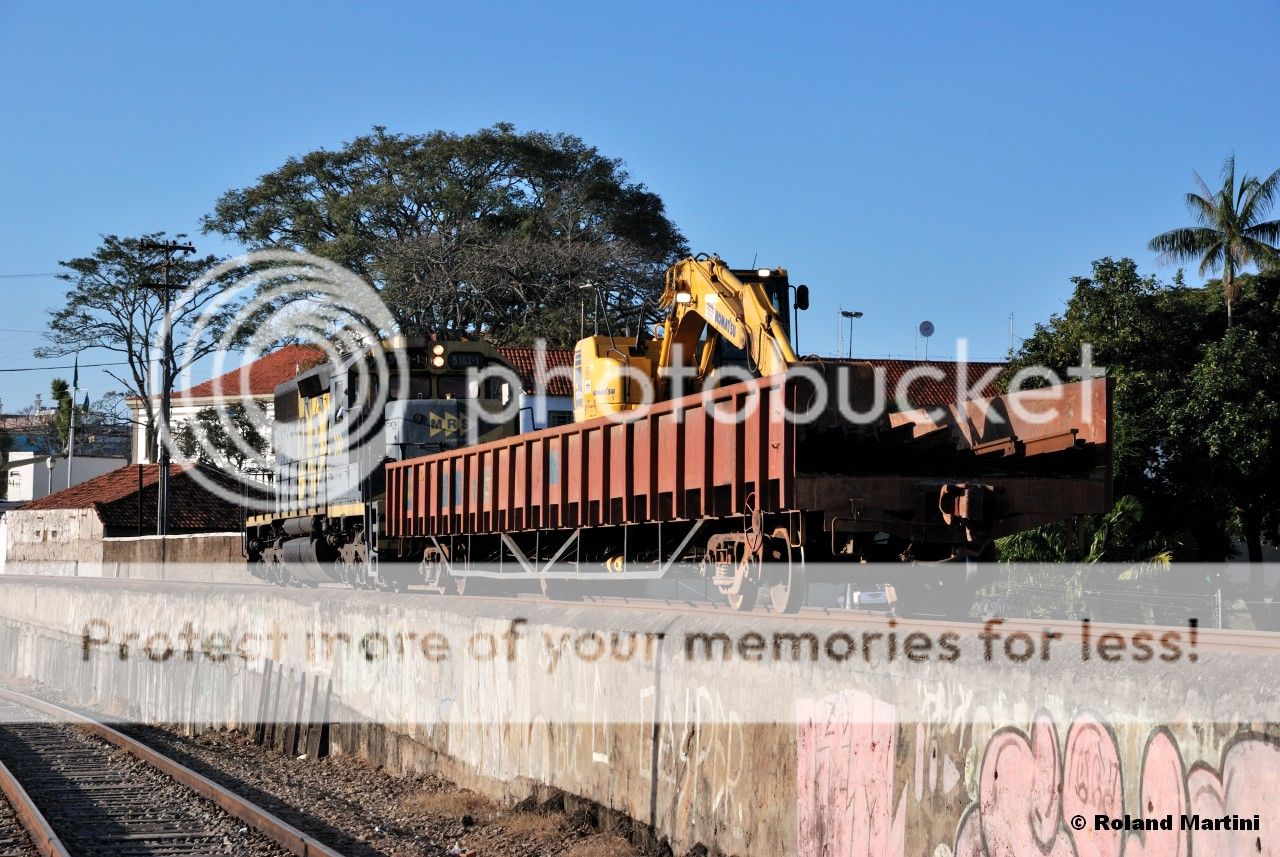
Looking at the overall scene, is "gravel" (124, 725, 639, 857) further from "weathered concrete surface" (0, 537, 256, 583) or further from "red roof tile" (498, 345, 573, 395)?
"red roof tile" (498, 345, 573, 395)

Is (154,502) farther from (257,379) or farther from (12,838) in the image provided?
(12,838)

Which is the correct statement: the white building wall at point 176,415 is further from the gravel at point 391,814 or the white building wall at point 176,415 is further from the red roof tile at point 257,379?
the gravel at point 391,814

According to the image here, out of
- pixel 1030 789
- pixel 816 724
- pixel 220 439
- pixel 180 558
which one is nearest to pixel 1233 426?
pixel 816 724

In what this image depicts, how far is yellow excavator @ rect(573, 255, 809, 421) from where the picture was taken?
1553 cm

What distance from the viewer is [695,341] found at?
17766mm

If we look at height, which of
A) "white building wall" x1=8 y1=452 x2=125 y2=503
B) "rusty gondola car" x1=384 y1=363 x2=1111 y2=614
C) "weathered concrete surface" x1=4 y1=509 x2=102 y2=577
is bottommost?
"weathered concrete surface" x1=4 y1=509 x2=102 y2=577

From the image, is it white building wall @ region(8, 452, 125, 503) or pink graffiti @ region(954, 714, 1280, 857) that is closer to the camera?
pink graffiti @ region(954, 714, 1280, 857)

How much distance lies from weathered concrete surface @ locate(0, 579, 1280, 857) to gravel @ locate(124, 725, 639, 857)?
26 centimetres

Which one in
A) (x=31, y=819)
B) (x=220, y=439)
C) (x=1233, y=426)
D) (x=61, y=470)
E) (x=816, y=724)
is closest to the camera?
(x=816, y=724)

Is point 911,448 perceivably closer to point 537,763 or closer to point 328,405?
point 537,763

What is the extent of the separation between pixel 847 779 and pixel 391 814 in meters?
6.50

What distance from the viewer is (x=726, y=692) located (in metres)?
9.20

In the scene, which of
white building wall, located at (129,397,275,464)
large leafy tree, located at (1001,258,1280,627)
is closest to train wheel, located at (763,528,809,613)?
large leafy tree, located at (1001,258,1280,627)

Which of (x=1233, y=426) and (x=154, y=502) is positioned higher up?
(x=1233, y=426)
